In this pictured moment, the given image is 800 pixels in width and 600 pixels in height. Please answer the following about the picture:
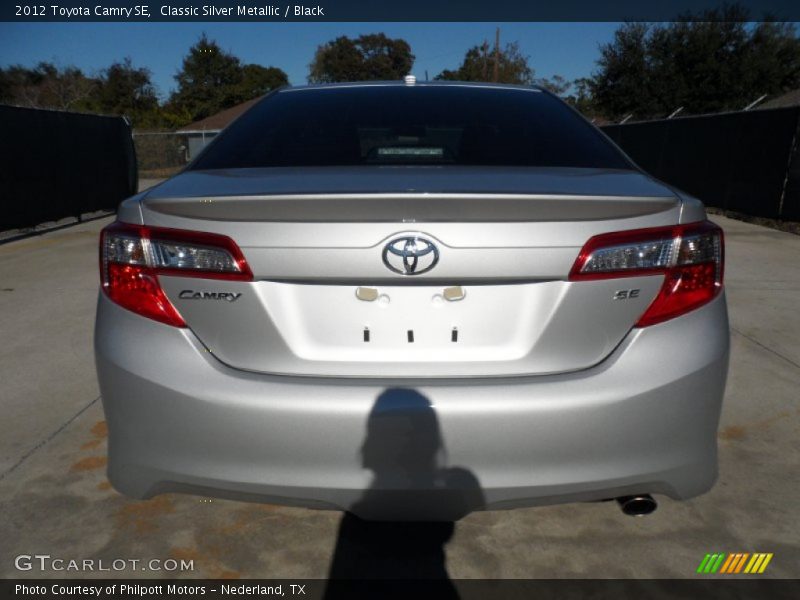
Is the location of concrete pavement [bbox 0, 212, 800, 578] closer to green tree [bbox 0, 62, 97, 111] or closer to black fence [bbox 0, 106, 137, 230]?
black fence [bbox 0, 106, 137, 230]

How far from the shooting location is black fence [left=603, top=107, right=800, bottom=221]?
11148 millimetres

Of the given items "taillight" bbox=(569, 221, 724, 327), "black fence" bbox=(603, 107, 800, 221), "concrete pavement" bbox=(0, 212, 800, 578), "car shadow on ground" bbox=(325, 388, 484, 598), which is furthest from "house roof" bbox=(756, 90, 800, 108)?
"car shadow on ground" bbox=(325, 388, 484, 598)

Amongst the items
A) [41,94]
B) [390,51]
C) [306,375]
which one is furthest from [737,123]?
[390,51]

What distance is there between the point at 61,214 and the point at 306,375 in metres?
11.3

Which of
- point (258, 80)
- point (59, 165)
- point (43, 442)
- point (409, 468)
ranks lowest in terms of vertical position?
point (43, 442)

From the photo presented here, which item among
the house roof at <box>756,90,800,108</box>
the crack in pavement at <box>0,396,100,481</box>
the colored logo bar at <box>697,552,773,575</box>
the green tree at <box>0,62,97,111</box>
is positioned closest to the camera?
the colored logo bar at <box>697,552,773,575</box>

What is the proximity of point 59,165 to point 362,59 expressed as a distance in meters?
73.8

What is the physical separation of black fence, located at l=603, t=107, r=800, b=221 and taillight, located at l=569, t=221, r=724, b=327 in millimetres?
10868

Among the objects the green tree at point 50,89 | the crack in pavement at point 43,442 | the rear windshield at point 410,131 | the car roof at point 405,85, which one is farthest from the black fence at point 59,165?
→ the green tree at point 50,89

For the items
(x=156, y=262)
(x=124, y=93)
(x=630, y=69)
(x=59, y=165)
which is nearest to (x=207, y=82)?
(x=124, y=93)

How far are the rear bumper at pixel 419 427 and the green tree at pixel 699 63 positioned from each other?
3561cm

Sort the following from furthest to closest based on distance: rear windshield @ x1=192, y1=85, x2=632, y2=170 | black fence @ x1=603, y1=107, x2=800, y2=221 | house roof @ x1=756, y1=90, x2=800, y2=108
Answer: house roof @ x1=756, y1=90, x2=800, y2=108, black fence @ x1=603, y1=107, x2=800, y2=221, rear windshield @ x1=192, y1=85, x2=632, y2=170

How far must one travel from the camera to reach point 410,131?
260 centimetres

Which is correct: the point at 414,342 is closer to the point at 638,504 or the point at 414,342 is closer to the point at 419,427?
the point at 419,427
